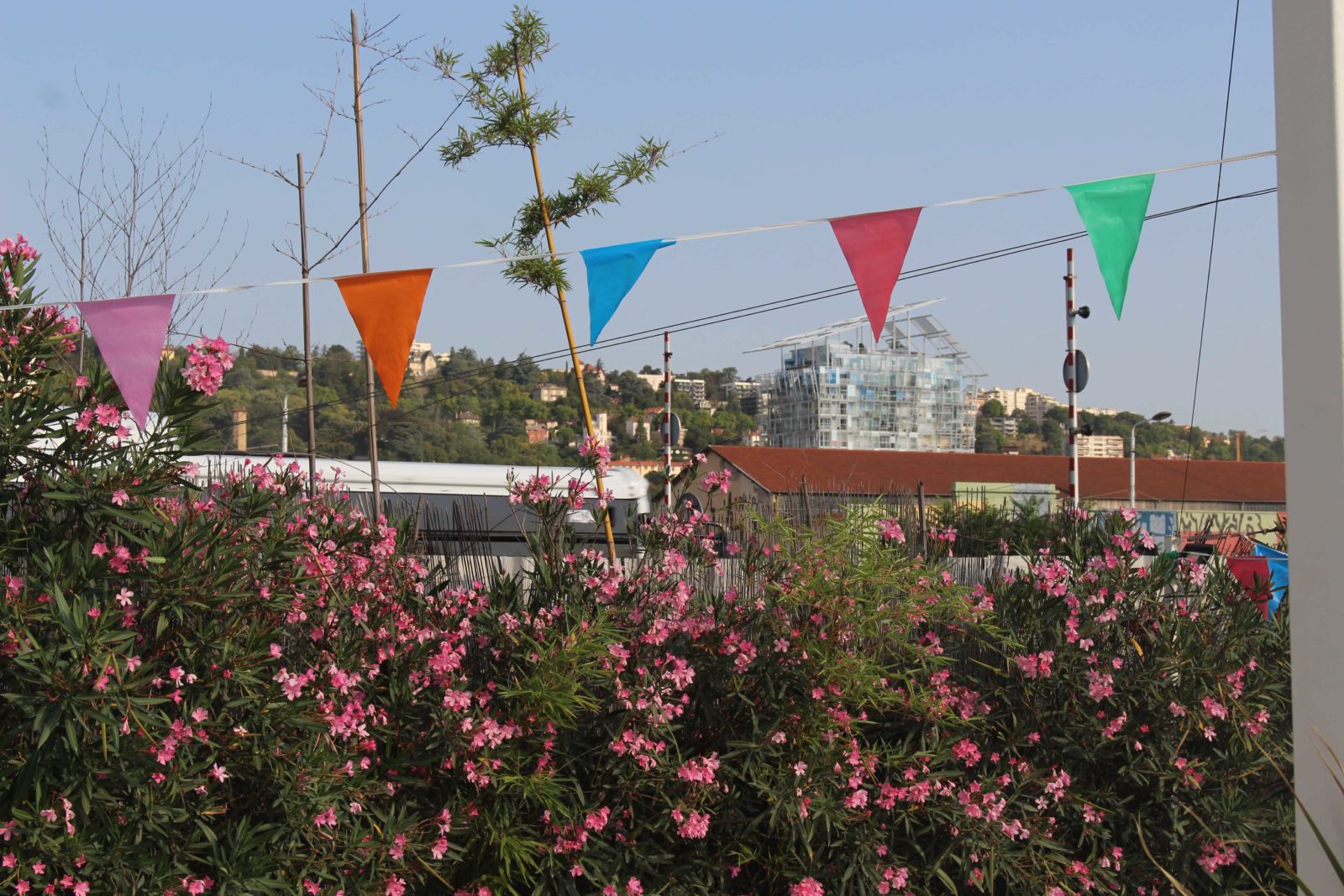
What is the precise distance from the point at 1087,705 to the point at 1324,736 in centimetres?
179

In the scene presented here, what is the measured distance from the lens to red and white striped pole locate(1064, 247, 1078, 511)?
544 inches

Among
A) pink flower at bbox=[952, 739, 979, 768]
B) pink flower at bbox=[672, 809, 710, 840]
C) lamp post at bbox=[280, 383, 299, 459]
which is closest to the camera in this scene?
pink flower at bbox=[672, 809, 710, 840]

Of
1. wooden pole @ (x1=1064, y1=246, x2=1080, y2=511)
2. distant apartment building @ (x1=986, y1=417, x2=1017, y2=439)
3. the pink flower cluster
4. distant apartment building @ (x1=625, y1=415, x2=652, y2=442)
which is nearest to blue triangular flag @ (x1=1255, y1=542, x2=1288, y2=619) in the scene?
the pink flower cluster

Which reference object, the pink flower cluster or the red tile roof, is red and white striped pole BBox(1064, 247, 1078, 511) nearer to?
the pink flower cluster

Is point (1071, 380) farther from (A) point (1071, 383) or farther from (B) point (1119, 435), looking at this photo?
(B) point (1119, 435)

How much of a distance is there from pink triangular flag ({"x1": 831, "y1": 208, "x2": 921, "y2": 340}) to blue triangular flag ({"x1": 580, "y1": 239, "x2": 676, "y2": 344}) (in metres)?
0.65

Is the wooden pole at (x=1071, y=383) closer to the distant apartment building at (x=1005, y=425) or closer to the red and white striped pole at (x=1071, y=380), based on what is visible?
the red and white striped pole at (x=1071, y=380)

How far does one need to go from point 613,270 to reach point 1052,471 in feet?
127

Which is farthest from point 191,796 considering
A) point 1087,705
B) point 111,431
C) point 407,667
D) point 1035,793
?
point 1087,705

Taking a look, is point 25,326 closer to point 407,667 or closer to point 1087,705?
point 407,667

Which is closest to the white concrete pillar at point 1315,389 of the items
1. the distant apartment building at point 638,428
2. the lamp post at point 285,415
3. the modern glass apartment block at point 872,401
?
the lamp post at point 285,415

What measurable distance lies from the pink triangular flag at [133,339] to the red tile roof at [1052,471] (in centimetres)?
2807

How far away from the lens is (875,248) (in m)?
4.11

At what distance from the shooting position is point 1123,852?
12.9ft
